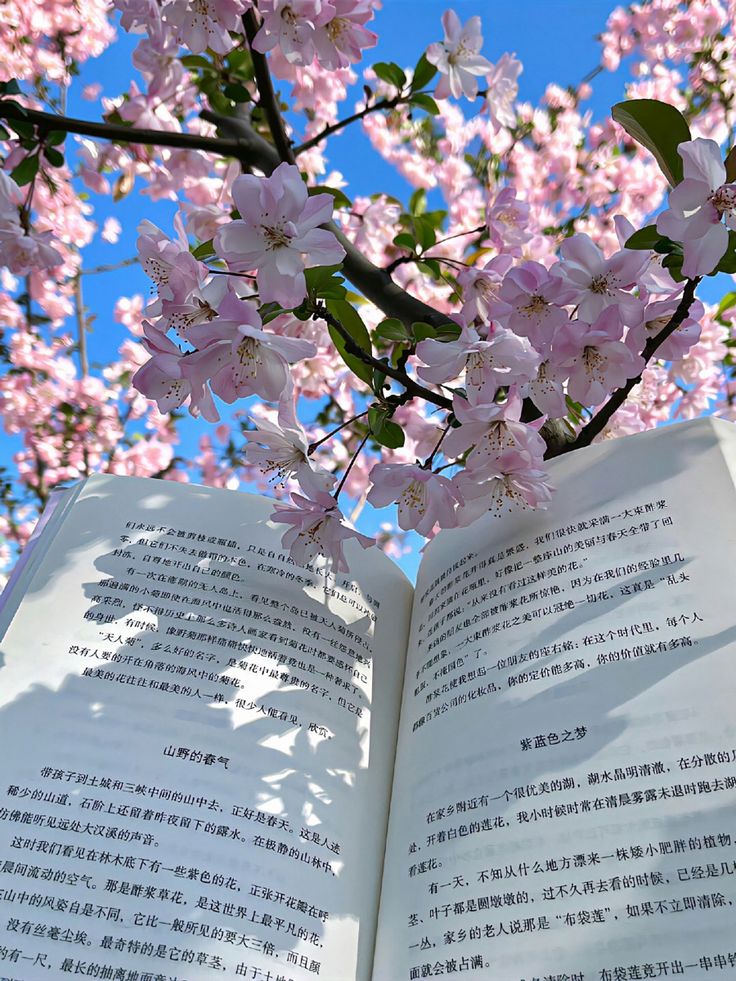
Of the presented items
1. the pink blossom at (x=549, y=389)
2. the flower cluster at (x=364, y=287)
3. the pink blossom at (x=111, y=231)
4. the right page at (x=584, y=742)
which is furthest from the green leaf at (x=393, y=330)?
the pink blossom at (x=111, y=231)

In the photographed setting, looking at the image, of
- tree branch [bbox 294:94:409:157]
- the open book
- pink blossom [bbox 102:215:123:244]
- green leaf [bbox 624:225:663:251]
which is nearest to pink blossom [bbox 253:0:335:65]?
tree branch [bbox 294:94:409:157]

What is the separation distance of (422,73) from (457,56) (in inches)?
4.1

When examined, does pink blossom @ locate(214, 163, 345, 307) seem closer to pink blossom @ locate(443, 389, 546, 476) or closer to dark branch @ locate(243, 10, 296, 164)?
pink blossom @ locate(443, 389, 546, 476)

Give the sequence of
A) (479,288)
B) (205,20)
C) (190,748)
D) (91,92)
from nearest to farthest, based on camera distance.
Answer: (190,748) → (479,288) → (205,20) → (91,92)

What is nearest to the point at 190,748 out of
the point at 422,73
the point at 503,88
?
the point at 422,73

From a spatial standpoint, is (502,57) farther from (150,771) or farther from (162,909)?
(162,909)

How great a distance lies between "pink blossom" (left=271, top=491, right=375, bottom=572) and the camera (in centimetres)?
83

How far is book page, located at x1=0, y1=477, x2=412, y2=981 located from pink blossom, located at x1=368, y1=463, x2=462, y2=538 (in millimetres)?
186

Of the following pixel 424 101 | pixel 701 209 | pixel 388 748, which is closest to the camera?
pixel 701 209

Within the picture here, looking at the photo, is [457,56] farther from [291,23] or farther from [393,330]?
[393,330]

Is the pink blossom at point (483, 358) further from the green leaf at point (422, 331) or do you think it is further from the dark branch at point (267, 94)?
the dark branch at point (267, 94)

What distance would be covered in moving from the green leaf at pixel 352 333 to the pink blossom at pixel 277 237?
0.10 m

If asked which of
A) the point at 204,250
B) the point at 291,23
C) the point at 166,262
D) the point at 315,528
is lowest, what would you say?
the point at 315,528

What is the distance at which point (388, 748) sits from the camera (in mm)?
807
